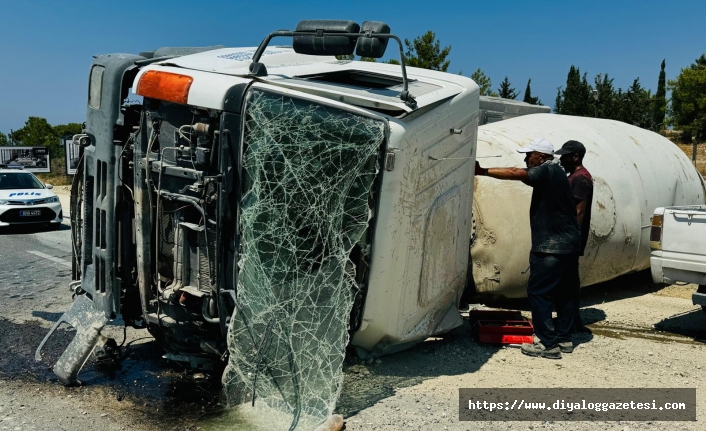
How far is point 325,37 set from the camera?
394 centimetres

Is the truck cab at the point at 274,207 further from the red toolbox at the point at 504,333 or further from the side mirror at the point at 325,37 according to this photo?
the red toolbox at the point at 504,333

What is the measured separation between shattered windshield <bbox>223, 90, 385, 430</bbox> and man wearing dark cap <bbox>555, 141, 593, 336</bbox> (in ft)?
7.69

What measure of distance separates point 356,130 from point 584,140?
3.85 metres

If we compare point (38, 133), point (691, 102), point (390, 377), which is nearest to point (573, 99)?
point (691, 102)

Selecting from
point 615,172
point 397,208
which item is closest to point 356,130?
point 397,208

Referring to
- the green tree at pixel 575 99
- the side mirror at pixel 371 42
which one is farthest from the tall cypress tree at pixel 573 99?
the side mirror at pixel 371 42

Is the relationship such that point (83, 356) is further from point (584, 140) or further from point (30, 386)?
point (584, 140)

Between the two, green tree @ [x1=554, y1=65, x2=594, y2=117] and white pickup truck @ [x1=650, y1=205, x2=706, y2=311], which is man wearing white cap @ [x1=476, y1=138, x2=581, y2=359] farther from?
green tree @ [x1=554, y1=65, x2=594, y2=117]

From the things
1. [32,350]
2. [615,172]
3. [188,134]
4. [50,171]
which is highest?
[188,134]

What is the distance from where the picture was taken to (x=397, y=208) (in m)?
3.86

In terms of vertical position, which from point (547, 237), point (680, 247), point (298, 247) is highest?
point (298, 247)

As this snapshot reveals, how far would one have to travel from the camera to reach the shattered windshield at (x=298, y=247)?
Result: 3.70 meters

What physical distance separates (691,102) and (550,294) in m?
38.7

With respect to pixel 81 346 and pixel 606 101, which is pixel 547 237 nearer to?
pixel 81 346
